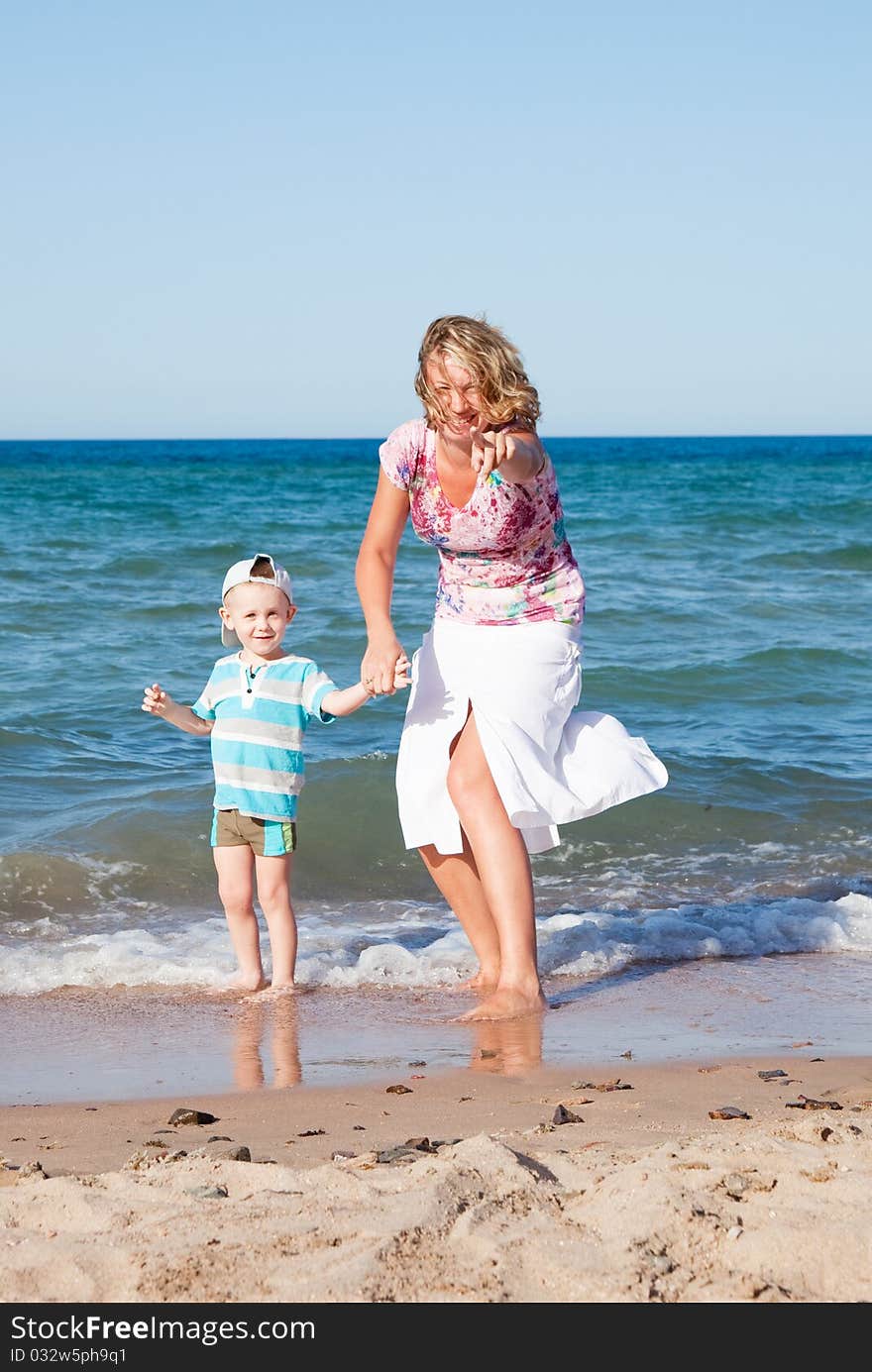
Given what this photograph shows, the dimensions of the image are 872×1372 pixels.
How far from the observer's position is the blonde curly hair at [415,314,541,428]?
156 inches

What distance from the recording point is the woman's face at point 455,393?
400cm

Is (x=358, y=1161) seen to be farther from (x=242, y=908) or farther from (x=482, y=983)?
(x=242, y=908)

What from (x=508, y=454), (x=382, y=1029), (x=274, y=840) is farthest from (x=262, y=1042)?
(x=508, y=454)

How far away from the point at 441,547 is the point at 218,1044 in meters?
1.61

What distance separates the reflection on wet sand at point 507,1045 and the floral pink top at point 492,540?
1.20m

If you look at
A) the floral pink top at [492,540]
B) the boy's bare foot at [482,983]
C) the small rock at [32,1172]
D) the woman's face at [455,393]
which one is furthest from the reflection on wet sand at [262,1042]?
the woman's face at [455,393]

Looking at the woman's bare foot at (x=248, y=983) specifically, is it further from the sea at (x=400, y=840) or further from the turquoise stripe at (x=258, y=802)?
the turquoise stripe at (x=258, y=802)

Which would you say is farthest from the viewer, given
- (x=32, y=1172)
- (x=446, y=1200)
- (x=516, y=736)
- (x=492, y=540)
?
(x=516, y=736)

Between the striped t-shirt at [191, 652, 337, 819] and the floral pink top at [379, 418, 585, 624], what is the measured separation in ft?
1.90

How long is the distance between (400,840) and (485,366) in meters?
3.47

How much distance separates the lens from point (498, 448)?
3.82 metres

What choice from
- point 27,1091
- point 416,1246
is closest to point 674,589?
point 27,1091

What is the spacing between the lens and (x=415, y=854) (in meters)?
6.86
